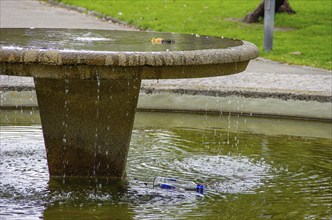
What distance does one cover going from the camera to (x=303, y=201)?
6172mm

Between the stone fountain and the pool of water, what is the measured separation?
0.68 feet

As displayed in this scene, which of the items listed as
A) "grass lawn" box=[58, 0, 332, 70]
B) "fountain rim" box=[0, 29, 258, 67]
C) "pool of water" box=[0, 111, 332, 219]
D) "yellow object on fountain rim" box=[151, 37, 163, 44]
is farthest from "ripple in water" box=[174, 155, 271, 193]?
"grass lawn" box=[58, 0, 332, 70]

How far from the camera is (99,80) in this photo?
6.34 metres

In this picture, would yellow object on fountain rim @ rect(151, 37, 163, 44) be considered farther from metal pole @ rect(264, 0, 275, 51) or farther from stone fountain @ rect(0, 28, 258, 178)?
metal pole @ rect(264, 0, 275, 51)

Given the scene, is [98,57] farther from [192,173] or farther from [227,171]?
[227,171]

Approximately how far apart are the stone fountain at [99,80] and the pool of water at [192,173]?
0.21 meters

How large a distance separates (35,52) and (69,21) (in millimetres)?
12612

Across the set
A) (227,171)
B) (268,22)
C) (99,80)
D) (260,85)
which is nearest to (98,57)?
(99,80)

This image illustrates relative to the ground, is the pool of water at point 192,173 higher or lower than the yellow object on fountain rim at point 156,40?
lower

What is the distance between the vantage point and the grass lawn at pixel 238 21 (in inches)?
569

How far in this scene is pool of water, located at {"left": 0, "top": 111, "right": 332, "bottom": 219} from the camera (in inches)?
231

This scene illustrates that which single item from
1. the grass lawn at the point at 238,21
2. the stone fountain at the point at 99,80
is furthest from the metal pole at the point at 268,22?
the stone fountain at the point at 99,80

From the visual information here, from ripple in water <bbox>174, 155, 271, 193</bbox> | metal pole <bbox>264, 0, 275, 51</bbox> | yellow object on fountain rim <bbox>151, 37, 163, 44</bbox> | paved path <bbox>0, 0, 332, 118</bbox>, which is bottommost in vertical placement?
ripple in water <bbox>174, 155, 271, 193</bbox>

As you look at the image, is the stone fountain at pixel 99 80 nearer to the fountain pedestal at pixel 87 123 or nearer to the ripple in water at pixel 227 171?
the fountain pedestal at pixel 87 123
